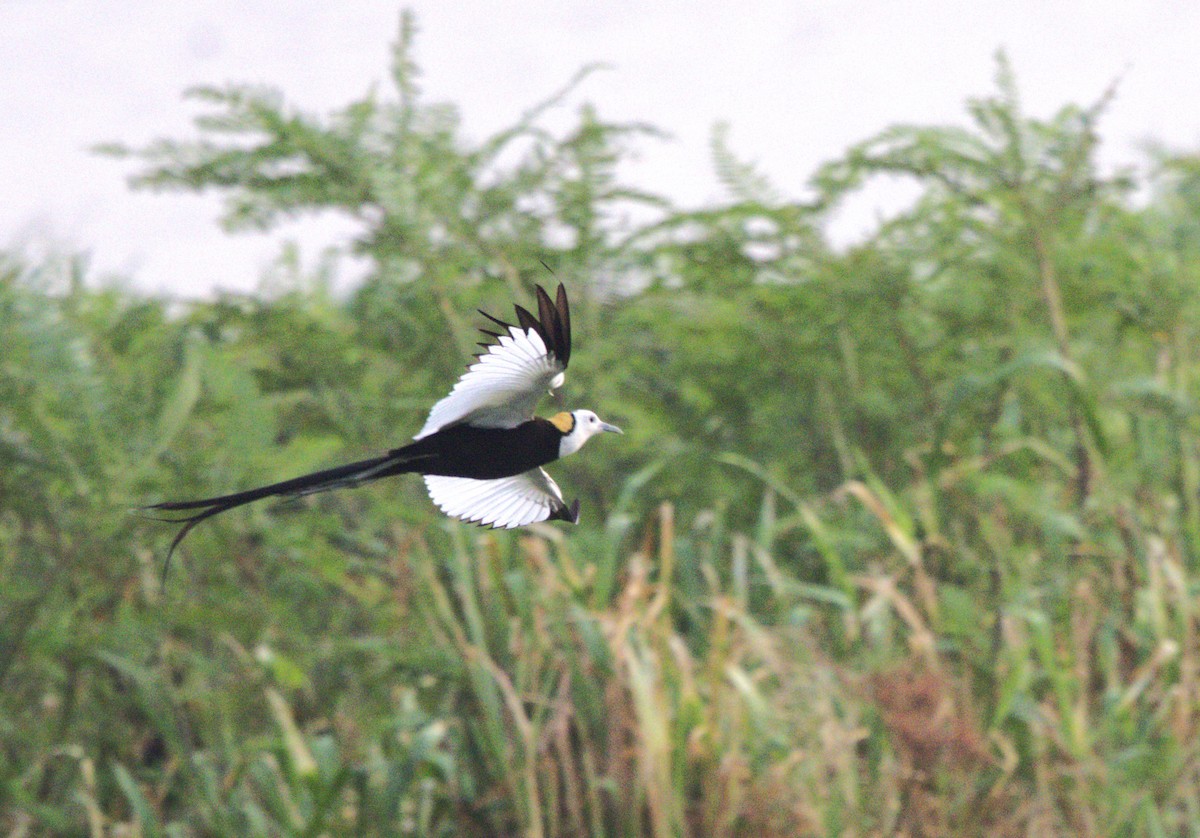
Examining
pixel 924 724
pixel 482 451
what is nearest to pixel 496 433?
pixel 482 451

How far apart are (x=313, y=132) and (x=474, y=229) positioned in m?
0.50

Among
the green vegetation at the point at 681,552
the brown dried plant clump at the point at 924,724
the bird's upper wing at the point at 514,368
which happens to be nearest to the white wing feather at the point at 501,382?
the bird's upper wing at the point at 514,368

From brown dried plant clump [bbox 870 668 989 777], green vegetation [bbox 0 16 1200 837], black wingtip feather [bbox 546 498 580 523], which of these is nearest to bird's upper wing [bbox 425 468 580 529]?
black wingtip feather [bbox 546 498 580 523]

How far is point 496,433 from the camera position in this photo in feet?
2.04

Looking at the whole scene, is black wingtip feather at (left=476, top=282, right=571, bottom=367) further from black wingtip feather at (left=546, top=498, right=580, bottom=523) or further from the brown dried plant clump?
the brown dried plant clump

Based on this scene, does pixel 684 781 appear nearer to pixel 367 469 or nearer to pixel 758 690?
pixel 758 690

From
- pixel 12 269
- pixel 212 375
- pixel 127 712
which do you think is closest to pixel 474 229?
pixel 212 375

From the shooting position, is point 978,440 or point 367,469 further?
point 978,440

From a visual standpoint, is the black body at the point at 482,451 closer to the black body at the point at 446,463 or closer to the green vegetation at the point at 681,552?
the black body at the point at 446,463

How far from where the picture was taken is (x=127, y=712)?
3.71 meters

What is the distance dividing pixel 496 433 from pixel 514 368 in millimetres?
32

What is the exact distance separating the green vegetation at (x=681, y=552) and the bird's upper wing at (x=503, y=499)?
5.36ft

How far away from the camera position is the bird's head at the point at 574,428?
61 cm

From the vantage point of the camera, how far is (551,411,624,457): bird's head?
2.00 ft
